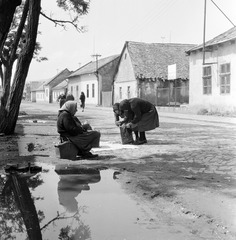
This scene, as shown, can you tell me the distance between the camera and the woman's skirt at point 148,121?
33.2 ft

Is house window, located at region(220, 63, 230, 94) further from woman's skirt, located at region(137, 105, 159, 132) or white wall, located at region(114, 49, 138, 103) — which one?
white wall, located at region(114, 49, 138, 103)

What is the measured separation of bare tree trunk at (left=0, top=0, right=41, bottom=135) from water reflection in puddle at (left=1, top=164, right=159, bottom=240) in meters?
6.70

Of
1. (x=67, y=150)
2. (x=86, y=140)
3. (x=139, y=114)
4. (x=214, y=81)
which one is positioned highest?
(x=214, y=81)

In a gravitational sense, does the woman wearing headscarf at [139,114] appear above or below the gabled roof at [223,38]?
below

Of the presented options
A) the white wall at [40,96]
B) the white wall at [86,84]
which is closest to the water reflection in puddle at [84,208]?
the white wall at [86,84]

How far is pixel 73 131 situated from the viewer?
8.07 metres

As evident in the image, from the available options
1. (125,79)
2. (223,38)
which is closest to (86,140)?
(223,38)

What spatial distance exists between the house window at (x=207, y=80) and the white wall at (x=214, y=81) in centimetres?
29

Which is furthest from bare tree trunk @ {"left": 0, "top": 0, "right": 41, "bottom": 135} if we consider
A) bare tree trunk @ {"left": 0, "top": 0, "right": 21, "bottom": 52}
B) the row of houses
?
the row of houses

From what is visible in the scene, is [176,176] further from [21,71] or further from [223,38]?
[223,38]

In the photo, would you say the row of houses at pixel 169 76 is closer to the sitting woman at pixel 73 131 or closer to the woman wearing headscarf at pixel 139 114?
the woman wearing headscarf at pixel 139 114

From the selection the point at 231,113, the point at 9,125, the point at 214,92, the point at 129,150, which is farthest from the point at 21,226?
the point at 214,92

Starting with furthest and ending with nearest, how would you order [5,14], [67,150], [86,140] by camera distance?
[5,14] → [86,140] → [67,150]

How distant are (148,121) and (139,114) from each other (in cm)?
38
